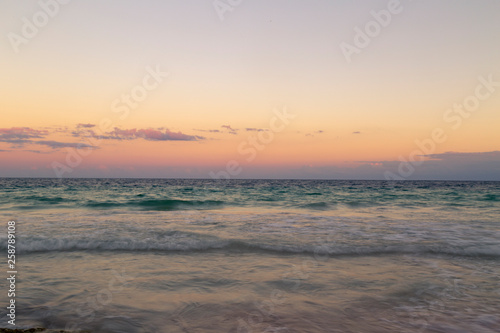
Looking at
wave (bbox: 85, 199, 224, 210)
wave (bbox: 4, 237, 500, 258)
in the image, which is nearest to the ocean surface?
wave (bbox: 4, 237, 500, 258)

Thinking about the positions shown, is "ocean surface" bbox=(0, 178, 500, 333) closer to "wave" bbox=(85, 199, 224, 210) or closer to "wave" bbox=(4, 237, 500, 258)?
"wave" bbox=(4, 237, 500, 258)

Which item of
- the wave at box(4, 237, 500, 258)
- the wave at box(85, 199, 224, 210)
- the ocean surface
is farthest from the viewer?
the wave at box(85, 199, 224, 210)

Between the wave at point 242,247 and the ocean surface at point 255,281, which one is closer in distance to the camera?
the ocean surface at point 255,281

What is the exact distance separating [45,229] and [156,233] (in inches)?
188

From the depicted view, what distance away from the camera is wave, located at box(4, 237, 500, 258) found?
9.89 meters

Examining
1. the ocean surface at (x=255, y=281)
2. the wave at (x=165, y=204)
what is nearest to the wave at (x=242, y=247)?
the ocean surface at (x=255, y=281)

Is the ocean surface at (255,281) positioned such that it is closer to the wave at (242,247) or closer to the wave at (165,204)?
the wave at (242,247)

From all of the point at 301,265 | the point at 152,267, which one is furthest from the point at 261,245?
the point at 152,267

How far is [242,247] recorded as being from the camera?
1038cm

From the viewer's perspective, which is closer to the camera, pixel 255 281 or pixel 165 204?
pixel 255 281

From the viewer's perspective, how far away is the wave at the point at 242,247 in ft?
32.4

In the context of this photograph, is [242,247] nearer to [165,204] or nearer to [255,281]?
[255,281]

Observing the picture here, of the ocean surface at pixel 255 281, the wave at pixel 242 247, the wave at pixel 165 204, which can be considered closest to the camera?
the ocean surface at pixel 255 281

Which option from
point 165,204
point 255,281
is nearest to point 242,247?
point 255,281
